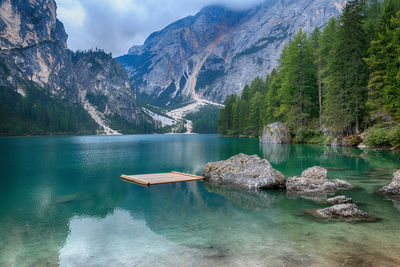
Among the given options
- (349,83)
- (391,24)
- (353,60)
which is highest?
(391,24)

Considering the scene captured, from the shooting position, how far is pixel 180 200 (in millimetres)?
14141

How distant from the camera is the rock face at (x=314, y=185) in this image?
48.9 ft

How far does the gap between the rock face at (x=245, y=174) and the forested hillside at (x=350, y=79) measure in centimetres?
2273

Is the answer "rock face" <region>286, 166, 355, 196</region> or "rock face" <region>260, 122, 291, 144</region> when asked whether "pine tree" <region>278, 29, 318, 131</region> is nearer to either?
"rock face" <region>260, 122, 291, 144</region>

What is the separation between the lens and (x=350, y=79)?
40656 mm

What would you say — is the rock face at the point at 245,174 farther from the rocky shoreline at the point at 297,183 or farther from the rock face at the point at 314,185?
the rock face at the point at 314,185

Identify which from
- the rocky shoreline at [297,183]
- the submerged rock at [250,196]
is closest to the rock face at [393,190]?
the rocky shoreline at [297,183]

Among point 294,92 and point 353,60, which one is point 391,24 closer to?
point 353,60

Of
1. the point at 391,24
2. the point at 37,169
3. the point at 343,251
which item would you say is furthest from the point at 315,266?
the point at 391,24

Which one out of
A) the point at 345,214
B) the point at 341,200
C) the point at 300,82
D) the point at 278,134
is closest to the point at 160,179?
the point at 341,200

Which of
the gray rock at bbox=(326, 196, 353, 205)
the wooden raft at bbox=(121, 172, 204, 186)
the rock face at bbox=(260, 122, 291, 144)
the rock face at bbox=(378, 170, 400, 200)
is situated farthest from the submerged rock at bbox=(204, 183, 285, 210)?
the rock face at bbox=(260, 122, 291, 144)

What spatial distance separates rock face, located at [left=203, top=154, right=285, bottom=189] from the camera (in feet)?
54.2

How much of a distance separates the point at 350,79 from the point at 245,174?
106ft

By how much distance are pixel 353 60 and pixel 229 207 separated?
1497 inches
